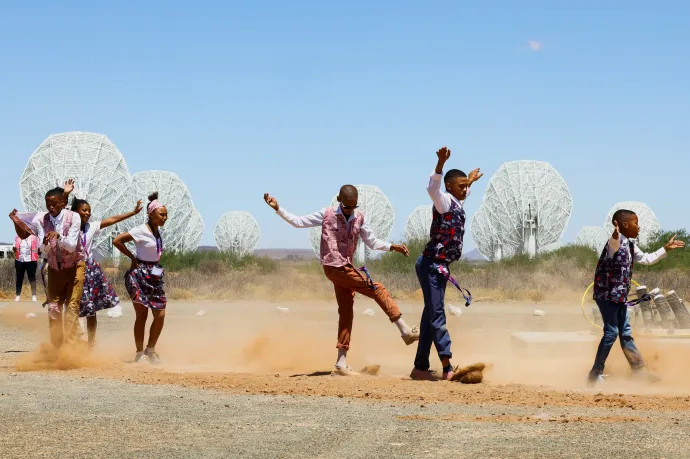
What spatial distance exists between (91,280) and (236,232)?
104m

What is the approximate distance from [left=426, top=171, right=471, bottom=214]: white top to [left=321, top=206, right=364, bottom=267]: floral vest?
103 centimetres

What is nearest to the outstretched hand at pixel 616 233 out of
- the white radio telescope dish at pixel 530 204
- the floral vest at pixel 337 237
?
the floral vest at pixel 337 237

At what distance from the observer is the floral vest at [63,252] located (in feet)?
36.7

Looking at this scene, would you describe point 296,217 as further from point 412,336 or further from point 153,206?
point 153,206

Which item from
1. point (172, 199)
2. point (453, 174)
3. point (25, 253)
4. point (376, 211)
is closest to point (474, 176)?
point (453, 174)

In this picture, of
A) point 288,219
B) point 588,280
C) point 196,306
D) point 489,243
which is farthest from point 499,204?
point 288,219

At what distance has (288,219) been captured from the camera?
10.2 meters

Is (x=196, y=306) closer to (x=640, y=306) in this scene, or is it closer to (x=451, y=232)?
(x=640, y=306)

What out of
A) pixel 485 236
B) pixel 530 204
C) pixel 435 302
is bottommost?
pixel 435 302

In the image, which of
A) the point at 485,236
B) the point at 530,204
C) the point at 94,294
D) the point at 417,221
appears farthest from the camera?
the point at 417,221

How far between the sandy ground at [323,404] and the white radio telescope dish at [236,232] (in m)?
102

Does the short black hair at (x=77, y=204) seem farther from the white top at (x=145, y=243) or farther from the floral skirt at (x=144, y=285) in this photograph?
the floral skirt at (x=144, y=285)

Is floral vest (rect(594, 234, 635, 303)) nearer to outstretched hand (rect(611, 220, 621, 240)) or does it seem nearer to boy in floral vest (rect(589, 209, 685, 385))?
boy in floral vest (rect(589, 209, 685, 385))

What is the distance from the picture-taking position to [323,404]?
26.7ft
